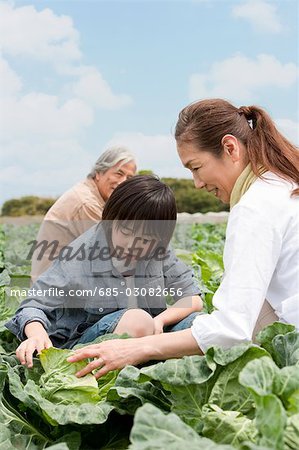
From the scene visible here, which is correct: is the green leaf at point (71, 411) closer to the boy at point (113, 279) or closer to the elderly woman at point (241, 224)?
the elderly woman at point (241, 224)

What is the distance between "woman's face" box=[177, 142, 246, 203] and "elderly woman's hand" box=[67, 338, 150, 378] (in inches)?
28.8

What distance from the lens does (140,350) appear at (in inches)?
101

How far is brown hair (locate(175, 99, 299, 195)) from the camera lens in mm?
2783

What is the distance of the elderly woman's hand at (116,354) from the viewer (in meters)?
2.58

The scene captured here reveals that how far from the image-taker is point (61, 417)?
8.11 ft

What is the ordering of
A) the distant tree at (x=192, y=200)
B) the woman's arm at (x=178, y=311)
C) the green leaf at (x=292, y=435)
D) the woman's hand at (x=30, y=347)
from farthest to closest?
the distant tree at (x=192, y=200) < the woman's arm at (x=178, y=311) < the woman's hand at (x=30, y=347) < the green leaf at (x=292, y=435)

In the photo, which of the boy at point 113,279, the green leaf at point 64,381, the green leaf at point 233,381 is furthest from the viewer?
the boy at point 113,279

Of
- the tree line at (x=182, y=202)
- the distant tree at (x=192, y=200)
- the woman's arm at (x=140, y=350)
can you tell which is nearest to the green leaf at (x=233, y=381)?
the woman's arm at (x=140, y=350)

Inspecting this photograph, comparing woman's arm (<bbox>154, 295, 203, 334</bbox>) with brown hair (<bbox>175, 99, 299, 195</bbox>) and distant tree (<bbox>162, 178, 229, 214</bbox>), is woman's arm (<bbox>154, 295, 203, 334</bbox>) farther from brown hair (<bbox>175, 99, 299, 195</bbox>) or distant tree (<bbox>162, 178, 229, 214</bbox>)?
distant tree (<bbox>162, 178, 229, 214</bbox>)

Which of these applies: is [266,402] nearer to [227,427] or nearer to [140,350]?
[227,427]

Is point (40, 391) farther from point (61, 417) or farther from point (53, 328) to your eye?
point (53, 328)

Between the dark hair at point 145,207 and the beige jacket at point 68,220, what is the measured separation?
1926 mm

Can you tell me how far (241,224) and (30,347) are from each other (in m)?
1.10

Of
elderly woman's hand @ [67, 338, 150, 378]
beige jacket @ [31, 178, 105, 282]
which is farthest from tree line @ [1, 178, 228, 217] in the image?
elderly woman's hand @ [67, 338, 150, 378]
